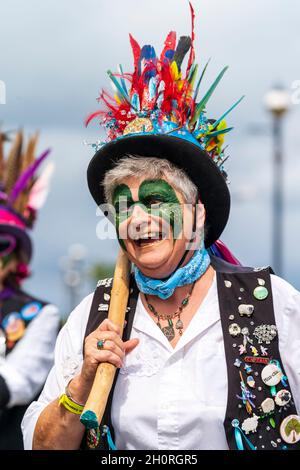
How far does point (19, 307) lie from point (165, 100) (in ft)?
8.29

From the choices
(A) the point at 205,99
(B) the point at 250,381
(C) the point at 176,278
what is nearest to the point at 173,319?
(C) the point at 176,278

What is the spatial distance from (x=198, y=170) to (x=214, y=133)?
21cm

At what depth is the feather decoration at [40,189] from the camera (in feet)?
21.0

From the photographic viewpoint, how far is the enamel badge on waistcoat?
10.6 ft

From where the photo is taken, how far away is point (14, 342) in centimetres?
555

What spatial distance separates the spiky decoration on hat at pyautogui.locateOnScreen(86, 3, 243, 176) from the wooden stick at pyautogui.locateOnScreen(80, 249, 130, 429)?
50cm

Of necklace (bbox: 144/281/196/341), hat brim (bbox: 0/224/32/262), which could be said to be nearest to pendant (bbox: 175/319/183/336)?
necklace (bbox: 144/281/196/341)

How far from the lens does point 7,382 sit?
17.5 ft

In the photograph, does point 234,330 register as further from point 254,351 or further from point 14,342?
point 14,342

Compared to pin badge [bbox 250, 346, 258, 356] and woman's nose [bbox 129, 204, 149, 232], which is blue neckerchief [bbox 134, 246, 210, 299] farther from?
pin badge [bbox 250, 346, 258, 356]

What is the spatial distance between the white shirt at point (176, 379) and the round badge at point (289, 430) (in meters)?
0.07

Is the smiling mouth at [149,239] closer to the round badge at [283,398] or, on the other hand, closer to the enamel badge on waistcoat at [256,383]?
the enamel badge on waistcoat at [256,383]

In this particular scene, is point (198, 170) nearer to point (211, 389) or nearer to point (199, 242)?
point (199, 242)
